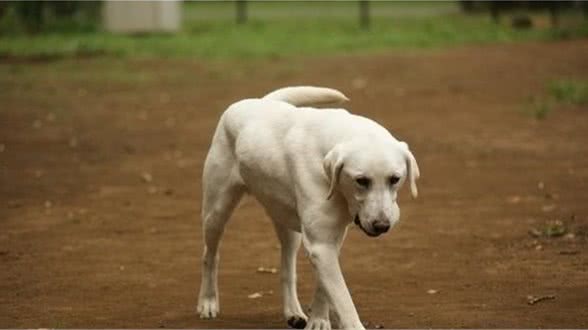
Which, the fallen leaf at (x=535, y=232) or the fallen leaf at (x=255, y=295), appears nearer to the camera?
the fallen leaf at (x=255, y=295)

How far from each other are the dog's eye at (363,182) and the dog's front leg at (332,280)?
1.41 ft

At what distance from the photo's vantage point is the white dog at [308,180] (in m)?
6.30

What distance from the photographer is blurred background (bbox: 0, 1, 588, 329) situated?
26.9ft

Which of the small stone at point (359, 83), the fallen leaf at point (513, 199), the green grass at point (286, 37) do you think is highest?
the fallen leaf at point (513, 199)

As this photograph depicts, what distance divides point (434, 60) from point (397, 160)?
17.1 metres

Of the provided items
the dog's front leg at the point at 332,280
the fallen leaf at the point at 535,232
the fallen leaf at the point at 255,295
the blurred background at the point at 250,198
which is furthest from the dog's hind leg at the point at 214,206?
the fallen leaf at the point at 535,232

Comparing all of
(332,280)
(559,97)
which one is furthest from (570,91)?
(332,280)

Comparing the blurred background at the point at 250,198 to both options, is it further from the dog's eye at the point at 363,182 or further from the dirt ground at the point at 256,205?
the dog's eye at the point at 363,182

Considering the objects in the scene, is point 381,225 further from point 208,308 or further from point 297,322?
point 208,308

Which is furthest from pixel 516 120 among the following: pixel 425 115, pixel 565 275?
pixel 565 275

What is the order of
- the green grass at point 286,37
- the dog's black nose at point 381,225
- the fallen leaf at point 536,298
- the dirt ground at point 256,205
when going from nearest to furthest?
the dog's black nose at point 381,225
the fallen leaf at point 536,298
the dirt ground at point 256,205
the green grass at point 286,37

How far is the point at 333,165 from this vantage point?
20.9ft

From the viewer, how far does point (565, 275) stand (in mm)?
8570

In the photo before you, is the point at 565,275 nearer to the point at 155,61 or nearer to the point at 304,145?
the point at 304,145
